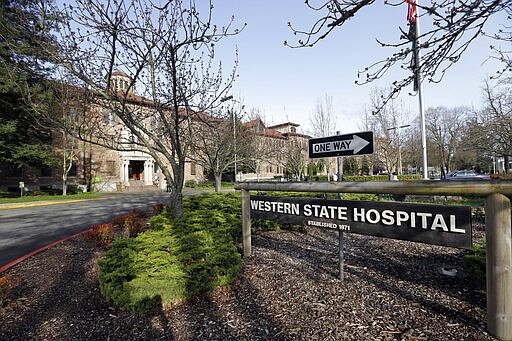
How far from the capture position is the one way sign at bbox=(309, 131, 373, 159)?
355 centimetres

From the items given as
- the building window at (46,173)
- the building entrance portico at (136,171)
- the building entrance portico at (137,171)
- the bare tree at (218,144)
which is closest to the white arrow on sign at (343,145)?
the bare tree at (218,144)

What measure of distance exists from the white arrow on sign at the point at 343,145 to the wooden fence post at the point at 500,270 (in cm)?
151

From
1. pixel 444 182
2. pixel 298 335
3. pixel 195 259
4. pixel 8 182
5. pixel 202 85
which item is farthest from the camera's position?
pixel 8 182

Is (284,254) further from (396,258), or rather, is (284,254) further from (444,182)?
(444,182)

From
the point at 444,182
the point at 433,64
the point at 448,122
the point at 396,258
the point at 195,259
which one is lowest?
the point at 396,258

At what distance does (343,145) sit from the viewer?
12.2ft

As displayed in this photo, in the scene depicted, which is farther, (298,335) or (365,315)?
(365,315)

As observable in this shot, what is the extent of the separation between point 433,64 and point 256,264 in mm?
3973

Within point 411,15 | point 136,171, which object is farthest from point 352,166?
point 411,15

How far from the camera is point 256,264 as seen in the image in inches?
178

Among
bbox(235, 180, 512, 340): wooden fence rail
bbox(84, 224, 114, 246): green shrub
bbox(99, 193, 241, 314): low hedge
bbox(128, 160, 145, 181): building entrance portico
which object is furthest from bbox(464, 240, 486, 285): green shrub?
bbox(128, 160, 145, 181): building entrance portico

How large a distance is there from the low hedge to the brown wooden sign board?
1261 mm

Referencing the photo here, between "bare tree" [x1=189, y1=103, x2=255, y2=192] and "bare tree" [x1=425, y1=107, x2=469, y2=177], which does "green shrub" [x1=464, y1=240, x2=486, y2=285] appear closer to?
"bare tree" [x1=189, y1=103, x2=255, y2=192]

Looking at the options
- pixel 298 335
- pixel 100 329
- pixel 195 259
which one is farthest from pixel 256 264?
pixel 100 329
